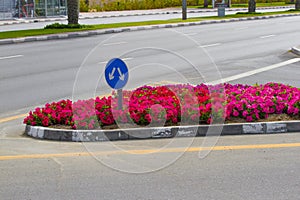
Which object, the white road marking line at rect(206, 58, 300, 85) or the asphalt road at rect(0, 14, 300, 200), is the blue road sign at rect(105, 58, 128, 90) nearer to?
the asphalt road at rect(0, 14, 300, 200)

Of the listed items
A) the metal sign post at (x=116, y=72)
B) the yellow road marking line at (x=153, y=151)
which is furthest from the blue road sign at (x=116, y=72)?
the yellow road marking line at (x=153, y=151)

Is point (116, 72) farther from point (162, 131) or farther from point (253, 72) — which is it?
point (253, 72)

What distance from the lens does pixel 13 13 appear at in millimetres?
38812

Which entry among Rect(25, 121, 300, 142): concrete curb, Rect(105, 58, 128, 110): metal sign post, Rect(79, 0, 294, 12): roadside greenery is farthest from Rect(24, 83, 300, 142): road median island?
Rect(79, 0, 294, 12): roadside greenery

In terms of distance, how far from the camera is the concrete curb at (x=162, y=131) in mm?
7516

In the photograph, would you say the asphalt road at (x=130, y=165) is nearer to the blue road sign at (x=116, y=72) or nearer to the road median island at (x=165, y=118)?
the road median island at (x=165, y=118)

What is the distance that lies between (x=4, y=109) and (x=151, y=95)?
2.41 metres

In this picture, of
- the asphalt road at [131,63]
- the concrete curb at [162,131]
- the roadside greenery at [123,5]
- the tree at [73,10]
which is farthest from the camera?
the roadside greenery at [123,5]

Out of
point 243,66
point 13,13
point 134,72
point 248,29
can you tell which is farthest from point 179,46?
point 13,13

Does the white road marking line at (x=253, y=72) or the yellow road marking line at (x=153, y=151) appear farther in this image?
the white road marking line at (x=253, y=72)

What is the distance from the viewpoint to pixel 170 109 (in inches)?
314

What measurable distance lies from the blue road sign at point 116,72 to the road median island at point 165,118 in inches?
18.0

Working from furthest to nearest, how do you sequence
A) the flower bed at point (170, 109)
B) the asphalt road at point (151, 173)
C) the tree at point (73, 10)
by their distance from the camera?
1. the tree at point (73, 10)
2. the flower bed at point (170, 109)
3. the asphalt road at point (151, 173)

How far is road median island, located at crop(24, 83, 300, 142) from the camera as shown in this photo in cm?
761
